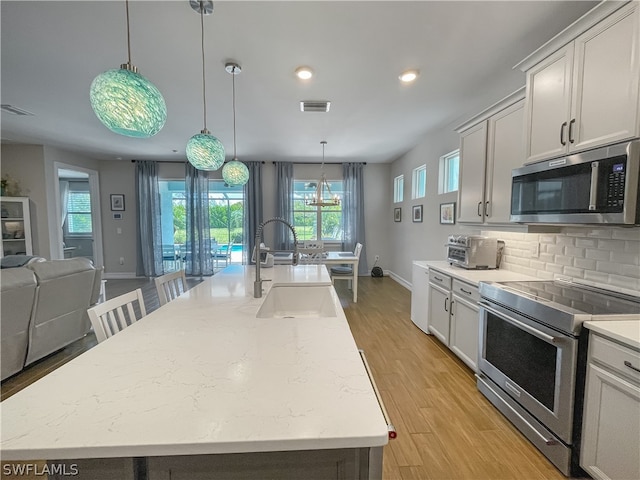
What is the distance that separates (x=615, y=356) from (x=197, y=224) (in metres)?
6.66

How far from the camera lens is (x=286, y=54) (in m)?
2.29

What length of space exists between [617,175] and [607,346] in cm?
86

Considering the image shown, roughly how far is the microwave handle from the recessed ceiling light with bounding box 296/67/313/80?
86.1 inches

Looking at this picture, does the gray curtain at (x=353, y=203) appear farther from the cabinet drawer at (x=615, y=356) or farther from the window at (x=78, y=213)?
the window at (x=78, y=213)

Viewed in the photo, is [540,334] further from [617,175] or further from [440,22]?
[440,22]

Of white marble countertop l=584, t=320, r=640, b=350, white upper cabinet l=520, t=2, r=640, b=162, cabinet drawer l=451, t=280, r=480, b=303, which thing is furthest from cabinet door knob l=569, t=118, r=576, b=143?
cabinet drawer l=451, t=280, r=480, b=303

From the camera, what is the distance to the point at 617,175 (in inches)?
56.2

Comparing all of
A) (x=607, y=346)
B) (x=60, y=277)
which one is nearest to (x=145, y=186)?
(x=60, y=277)

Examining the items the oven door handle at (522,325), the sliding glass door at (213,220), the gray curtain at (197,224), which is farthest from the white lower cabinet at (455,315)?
the gray curtain at (197,224)

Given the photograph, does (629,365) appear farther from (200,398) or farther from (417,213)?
(417,213)

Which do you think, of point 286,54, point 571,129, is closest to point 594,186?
point 571,129

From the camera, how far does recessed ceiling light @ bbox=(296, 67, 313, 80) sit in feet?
8.20

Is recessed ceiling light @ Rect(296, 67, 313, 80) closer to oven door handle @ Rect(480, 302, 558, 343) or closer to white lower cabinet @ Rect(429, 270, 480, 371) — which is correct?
white lower cabinet @ Rect(429, 270, 480, 371)

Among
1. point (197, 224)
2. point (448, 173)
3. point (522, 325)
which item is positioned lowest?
point (522, 325)
